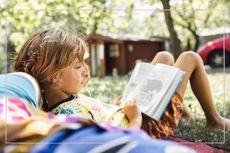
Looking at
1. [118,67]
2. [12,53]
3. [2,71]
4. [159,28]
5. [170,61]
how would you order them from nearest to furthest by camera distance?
[2,71] < [12,53] < [170,61] < [118,67] < [159,28]

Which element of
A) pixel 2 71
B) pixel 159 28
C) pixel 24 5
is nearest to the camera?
pixel 2 71

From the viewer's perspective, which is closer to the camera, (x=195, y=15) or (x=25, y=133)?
(x=25, y=133)

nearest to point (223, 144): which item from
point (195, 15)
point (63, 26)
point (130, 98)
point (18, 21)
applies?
point (130, 98)

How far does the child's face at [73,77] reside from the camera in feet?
2.88

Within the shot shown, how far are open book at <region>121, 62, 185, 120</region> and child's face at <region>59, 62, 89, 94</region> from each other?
238 millimetres

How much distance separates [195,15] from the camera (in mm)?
1202

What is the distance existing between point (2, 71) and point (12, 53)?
0.12m

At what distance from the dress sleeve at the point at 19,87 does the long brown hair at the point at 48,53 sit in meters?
0.07

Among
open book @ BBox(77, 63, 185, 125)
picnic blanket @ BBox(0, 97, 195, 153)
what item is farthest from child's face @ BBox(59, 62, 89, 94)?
picnic blanket @ BBox(0, 97, 195, 153)

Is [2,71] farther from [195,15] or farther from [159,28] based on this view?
[159,28]

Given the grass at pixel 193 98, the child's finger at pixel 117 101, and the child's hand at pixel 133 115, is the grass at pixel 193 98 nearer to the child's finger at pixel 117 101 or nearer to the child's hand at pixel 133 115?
the child's finger at pixel 117 101

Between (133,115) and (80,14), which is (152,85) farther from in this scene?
(80,14)

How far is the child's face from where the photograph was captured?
88 cm

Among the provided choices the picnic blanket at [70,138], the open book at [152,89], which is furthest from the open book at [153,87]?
the picnic blanket at [70,138]
